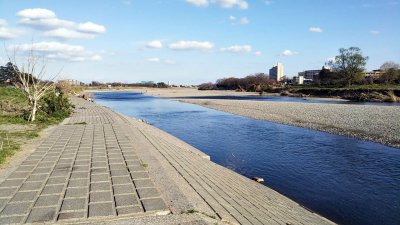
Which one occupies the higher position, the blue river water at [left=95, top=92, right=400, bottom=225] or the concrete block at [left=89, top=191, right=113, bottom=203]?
the concrete block at [left=89, top=191, right=113, bottom=203]

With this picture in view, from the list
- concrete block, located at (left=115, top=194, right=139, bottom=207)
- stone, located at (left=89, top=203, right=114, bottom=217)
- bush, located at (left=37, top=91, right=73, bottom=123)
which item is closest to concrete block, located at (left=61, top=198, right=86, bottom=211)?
stone, located at (left=89, top=203, right=114, bottom=217)

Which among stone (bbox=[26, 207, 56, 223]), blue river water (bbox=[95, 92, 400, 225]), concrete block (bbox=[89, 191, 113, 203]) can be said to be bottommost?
blue river water (bbox=[95, 92, 400, 225])

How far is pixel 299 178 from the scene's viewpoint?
11016 millimetres

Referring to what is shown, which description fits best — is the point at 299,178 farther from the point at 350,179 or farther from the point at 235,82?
the point at 235,82

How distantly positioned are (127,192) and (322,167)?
8.71 meters

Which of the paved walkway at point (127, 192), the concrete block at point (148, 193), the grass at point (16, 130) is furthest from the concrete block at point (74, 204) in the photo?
the grass at point (16, 130)

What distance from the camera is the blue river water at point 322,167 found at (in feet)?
28.1

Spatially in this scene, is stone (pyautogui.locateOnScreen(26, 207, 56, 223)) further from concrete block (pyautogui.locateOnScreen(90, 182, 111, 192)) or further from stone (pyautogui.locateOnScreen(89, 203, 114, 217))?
concrete block (pyautogui.locateOnScreen(90, 182, 111, 192))

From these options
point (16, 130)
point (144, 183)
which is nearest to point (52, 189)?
point (144, 183)

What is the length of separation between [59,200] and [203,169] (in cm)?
474

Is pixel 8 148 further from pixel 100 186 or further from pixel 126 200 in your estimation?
pixel 126 200

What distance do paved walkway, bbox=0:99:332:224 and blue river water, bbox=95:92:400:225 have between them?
1.44 meters

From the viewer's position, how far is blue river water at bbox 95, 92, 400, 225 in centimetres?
856

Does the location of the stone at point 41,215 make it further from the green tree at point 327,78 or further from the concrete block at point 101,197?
the green tree at point 327,78
